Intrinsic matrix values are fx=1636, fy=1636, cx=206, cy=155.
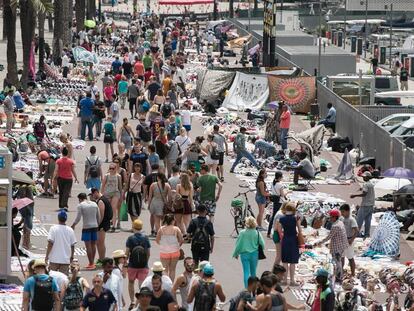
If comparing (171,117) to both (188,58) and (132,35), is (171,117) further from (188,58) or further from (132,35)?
(132,35)

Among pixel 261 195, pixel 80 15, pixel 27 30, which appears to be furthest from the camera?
pixel 80 15

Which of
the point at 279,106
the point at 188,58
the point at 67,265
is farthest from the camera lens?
the point at 188,58

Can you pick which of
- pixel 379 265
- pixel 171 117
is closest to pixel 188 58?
pixel 171 117

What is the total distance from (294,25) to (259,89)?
51.6 meters

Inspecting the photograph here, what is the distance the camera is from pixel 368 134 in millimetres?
36344

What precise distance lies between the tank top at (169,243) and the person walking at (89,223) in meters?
1.91

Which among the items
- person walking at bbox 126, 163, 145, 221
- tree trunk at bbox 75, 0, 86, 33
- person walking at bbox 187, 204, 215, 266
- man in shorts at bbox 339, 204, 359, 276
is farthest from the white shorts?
tree trunk at bbox 75, 0, 86, 33

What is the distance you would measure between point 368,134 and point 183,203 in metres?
12.4

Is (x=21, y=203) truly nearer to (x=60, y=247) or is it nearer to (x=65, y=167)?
(x=60, y=247)

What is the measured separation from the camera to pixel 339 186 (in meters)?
32.8

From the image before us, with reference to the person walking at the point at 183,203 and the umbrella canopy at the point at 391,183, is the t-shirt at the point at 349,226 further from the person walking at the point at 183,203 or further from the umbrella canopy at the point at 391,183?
the umbrella canopy at the point at 391,183

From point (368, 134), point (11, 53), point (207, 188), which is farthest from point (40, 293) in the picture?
point (11, 53)

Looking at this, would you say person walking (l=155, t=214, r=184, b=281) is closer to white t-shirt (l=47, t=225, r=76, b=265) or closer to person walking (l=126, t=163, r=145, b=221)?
white t-shirt (l=47, t=225, r=76, b=265)

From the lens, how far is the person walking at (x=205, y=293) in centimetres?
1809
